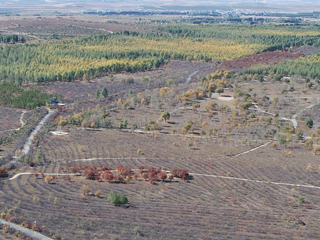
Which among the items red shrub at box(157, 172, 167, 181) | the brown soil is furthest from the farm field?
the brown soil

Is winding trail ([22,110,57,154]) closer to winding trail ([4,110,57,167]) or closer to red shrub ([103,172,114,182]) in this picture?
winding trail ([4,110,57,167])

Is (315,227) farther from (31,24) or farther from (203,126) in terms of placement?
(31,24)

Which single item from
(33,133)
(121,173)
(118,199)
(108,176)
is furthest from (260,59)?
(118,199)

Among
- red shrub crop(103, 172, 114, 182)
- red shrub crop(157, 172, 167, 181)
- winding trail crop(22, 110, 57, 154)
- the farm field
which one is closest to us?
the farm field

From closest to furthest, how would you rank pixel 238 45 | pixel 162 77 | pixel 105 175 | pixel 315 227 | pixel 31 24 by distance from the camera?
pixel 315 227 < pixel 105 175 < pixel 162 77 < pixel 238 45 < pixel 31 24

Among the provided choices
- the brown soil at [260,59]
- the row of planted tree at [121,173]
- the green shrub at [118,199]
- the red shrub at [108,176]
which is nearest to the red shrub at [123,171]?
the row of planted tree at [121,173]

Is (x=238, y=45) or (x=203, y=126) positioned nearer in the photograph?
(x=203, y=126)

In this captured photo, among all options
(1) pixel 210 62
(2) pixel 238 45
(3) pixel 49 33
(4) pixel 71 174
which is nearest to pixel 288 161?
(4) pixel 71 174

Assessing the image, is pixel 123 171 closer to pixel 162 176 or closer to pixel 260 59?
pixel 162 176
